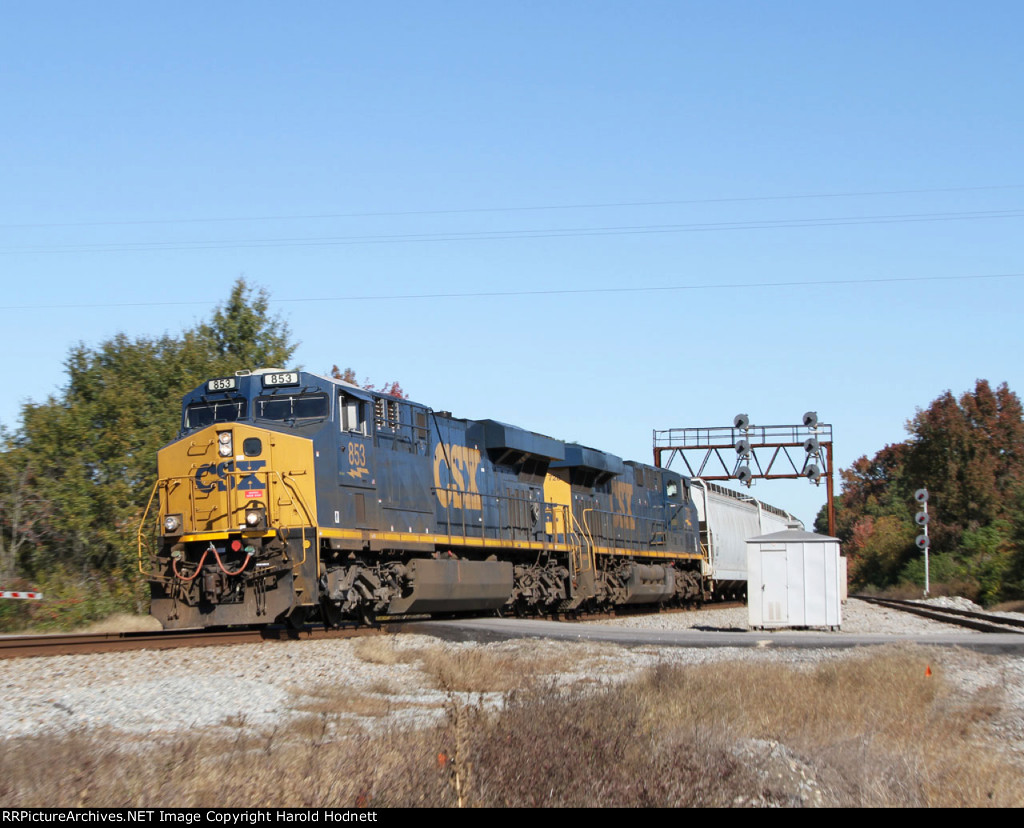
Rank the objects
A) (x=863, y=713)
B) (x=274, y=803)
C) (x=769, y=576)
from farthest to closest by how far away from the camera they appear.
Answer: (x=769, y=576) → (x=863, y=713) → (x=274, y=803)

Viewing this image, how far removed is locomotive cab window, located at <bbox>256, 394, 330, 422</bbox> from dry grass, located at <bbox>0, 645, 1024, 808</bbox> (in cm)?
656

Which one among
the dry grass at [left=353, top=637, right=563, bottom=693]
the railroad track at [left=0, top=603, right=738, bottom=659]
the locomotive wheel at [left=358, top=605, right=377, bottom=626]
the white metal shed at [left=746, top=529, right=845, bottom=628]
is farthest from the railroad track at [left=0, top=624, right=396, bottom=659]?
the white metal shed at [left=746, top=529, right=845, bottom=628]

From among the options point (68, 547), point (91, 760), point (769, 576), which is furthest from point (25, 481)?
point (91, 760)

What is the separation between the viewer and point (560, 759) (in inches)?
260

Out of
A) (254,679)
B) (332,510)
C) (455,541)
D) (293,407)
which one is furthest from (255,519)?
(455,541)

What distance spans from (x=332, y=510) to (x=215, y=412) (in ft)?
8.61

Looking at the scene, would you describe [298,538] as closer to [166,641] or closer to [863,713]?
[166,641]

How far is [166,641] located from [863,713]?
936 cm

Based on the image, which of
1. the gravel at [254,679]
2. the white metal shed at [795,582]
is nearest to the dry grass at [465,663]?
the gravel at [254,679]

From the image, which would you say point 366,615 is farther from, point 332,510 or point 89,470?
point 89,470

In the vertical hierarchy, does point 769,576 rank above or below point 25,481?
below

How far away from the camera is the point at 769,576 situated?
21.7 metres

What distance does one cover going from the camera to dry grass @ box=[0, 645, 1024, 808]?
578 centimetres

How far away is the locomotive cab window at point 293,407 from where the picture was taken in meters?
16.0
